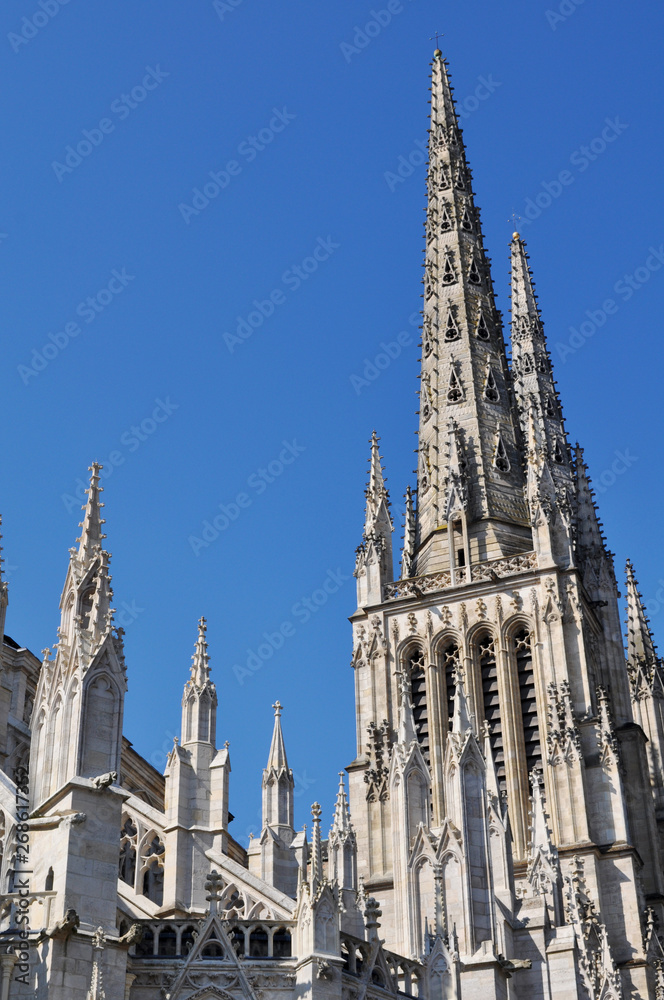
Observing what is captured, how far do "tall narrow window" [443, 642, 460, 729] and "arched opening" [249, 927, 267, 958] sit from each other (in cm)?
2587

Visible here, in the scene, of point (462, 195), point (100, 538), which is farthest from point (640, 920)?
point (462, 195)

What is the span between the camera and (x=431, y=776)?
46281 millimetres

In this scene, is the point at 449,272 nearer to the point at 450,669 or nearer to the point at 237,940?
the point at 450,669

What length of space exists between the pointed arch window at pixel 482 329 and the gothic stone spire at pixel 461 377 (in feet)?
0.13

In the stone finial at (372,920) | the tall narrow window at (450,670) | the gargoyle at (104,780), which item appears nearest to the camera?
the gargoyle at (104,780)

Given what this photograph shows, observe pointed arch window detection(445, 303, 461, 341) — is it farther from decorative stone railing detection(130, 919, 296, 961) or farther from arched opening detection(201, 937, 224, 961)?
arched opening detection(201, 937, 224, 961)

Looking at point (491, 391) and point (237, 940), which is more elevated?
point (491, 391)

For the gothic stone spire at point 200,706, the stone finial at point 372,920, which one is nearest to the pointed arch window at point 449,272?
the gothic stone spire at point 200,706

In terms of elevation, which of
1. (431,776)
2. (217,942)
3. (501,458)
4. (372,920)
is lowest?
(217,942)

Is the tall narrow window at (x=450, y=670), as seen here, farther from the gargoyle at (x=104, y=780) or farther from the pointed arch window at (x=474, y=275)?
the gargoyle at (x=104, y=780)

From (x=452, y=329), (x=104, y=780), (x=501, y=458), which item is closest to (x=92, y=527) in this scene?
(x=104, y=780)

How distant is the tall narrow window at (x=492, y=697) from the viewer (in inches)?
1817

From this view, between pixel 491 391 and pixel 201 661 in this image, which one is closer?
pixel 201 661

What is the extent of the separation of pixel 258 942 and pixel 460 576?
29.0 meters
